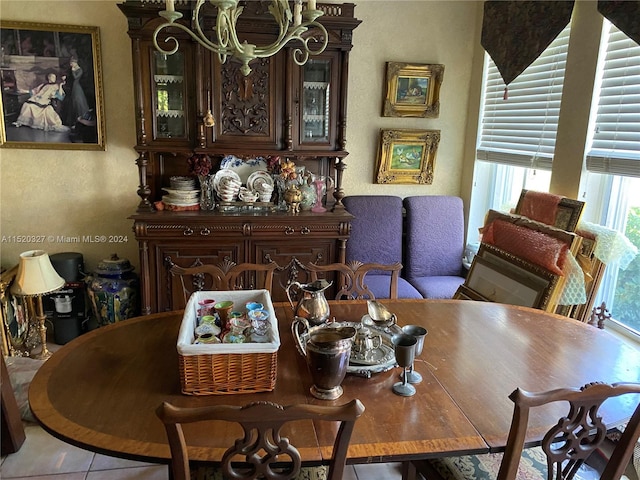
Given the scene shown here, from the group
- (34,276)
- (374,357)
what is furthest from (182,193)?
(374,357)

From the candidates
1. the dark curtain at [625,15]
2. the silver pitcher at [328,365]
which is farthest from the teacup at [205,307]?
the dark curtain at [625,15]

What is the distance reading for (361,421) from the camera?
4.28 feet

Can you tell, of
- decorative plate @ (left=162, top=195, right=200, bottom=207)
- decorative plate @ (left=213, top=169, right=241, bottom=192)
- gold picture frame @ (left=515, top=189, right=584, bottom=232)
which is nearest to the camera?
gold picture frame @ (left=515, top=189, right=584, bottom=232)

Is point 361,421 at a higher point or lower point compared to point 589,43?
lower

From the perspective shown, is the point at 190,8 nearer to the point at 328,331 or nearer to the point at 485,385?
the point at 328,331

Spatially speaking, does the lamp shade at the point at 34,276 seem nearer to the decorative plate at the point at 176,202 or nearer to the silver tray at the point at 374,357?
the decorative plate at the point at 176,202

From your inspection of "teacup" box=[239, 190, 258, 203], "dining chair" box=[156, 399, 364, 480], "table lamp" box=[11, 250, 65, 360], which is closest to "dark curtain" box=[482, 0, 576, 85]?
"teacup" box=[239, 190, 258, 203]

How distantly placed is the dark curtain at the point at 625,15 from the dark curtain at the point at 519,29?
1.08 feet

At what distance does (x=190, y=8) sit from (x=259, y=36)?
45cm

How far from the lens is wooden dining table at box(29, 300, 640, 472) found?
121 centimetres

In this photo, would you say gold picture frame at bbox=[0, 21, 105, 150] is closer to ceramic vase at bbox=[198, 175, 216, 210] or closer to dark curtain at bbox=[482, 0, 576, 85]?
ceramic vase at bbox=[198, 175, 216, 210]

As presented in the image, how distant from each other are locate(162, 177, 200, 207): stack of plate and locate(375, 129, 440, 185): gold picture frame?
54.6 inches

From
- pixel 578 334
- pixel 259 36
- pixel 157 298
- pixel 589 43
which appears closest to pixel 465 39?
pixel 589 43

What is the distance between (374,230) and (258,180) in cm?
91
